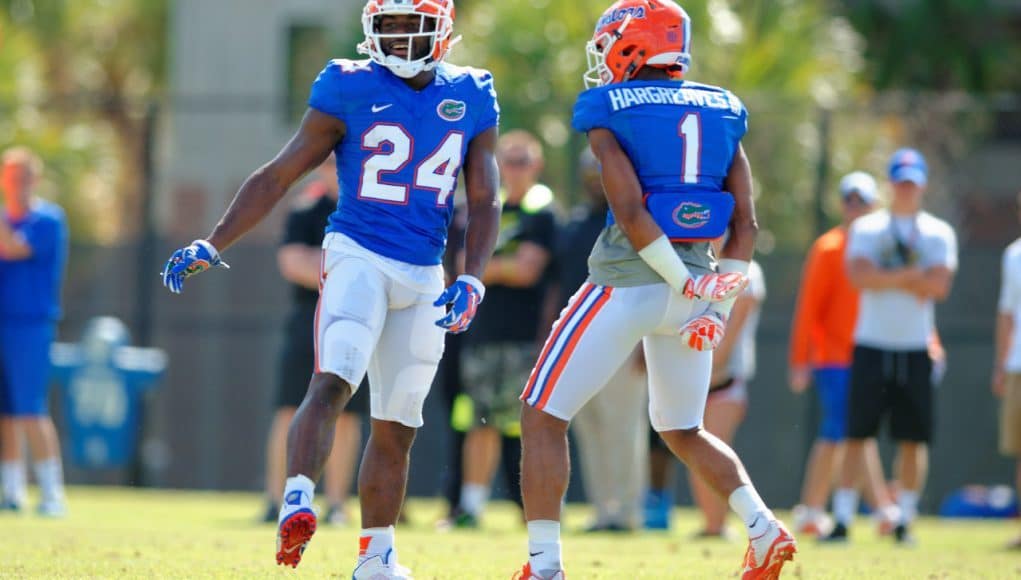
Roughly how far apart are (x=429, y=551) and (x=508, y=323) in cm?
300

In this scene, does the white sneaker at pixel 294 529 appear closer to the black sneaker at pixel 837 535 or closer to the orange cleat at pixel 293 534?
the orange cleat at pixel 293 534

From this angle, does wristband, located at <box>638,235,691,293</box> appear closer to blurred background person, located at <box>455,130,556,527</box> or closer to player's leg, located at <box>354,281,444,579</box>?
player's leg, located at <box>354,281,444,579</box>

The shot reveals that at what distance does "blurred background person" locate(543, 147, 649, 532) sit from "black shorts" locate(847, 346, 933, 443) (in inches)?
52.0

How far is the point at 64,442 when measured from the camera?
15.7 m

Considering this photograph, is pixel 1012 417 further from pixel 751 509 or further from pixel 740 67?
pixel 740 67

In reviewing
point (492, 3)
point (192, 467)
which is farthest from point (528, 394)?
point (492, 3)

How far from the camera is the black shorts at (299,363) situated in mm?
11023

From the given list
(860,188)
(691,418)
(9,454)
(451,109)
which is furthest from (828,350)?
(451,109)

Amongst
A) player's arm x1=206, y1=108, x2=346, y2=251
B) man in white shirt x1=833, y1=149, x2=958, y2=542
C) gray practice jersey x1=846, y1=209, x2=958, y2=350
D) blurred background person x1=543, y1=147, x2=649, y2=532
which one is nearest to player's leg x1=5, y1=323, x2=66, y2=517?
blurred background person x1=543, y1=147, x2=649, y2=532

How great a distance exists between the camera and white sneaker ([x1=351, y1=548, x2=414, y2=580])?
6125mm

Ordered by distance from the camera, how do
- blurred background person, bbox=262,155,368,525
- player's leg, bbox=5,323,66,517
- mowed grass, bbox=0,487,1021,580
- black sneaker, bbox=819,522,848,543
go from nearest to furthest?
mowed grass, bbox=0,487,1021,580 < black sneaker, bbox=819,522,848,543 < blurred background person, bbox=262,155,368,525 < player's leg, bbox=5,323,66,517

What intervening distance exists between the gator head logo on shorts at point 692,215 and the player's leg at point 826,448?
524 cm

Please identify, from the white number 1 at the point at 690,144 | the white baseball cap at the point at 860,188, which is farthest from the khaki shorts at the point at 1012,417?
the white number 1 at the point at 690,144

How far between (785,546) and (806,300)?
5.64 m
